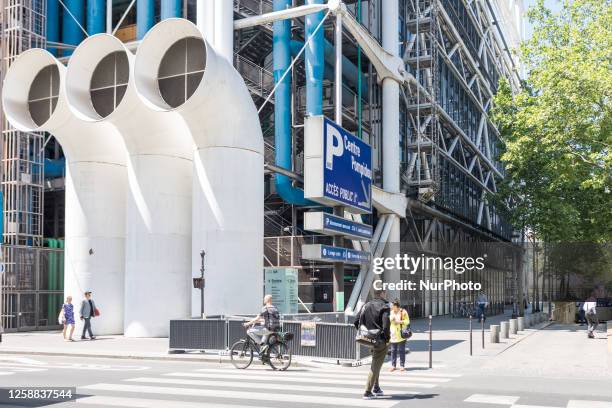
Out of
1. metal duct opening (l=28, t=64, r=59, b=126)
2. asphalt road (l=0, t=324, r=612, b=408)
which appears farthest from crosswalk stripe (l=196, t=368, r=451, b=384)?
metal duct opening (l=28, t=64, r=59, b=126)

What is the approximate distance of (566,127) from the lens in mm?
34125

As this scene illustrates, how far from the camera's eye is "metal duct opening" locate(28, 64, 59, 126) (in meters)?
29.3

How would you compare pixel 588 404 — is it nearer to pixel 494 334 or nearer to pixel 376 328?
pixel 376 328

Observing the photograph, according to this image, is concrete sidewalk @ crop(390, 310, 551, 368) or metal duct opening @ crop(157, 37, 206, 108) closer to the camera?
concrete sidewalk @ crop(390, 310, 551, 368)

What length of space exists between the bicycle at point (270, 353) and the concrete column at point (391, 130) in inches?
860

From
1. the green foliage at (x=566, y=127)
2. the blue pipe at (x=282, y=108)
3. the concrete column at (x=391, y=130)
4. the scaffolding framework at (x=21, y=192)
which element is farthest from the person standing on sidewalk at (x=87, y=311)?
the green foliage at (x=566, y=127)

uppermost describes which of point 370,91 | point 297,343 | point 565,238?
point 370,91

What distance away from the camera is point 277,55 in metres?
32.3

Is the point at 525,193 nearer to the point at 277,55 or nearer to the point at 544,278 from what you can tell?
the point at 544,278

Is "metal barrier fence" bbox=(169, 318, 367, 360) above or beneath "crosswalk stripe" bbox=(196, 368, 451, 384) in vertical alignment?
above

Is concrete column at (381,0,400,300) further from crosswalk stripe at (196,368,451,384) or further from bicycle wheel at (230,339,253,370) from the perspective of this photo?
crosswalk stripe at (196,368,451,384)

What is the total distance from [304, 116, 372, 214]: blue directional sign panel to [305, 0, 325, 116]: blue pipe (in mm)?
5677

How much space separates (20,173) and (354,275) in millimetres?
19201

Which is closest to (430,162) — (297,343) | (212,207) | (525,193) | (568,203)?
(525,193)
